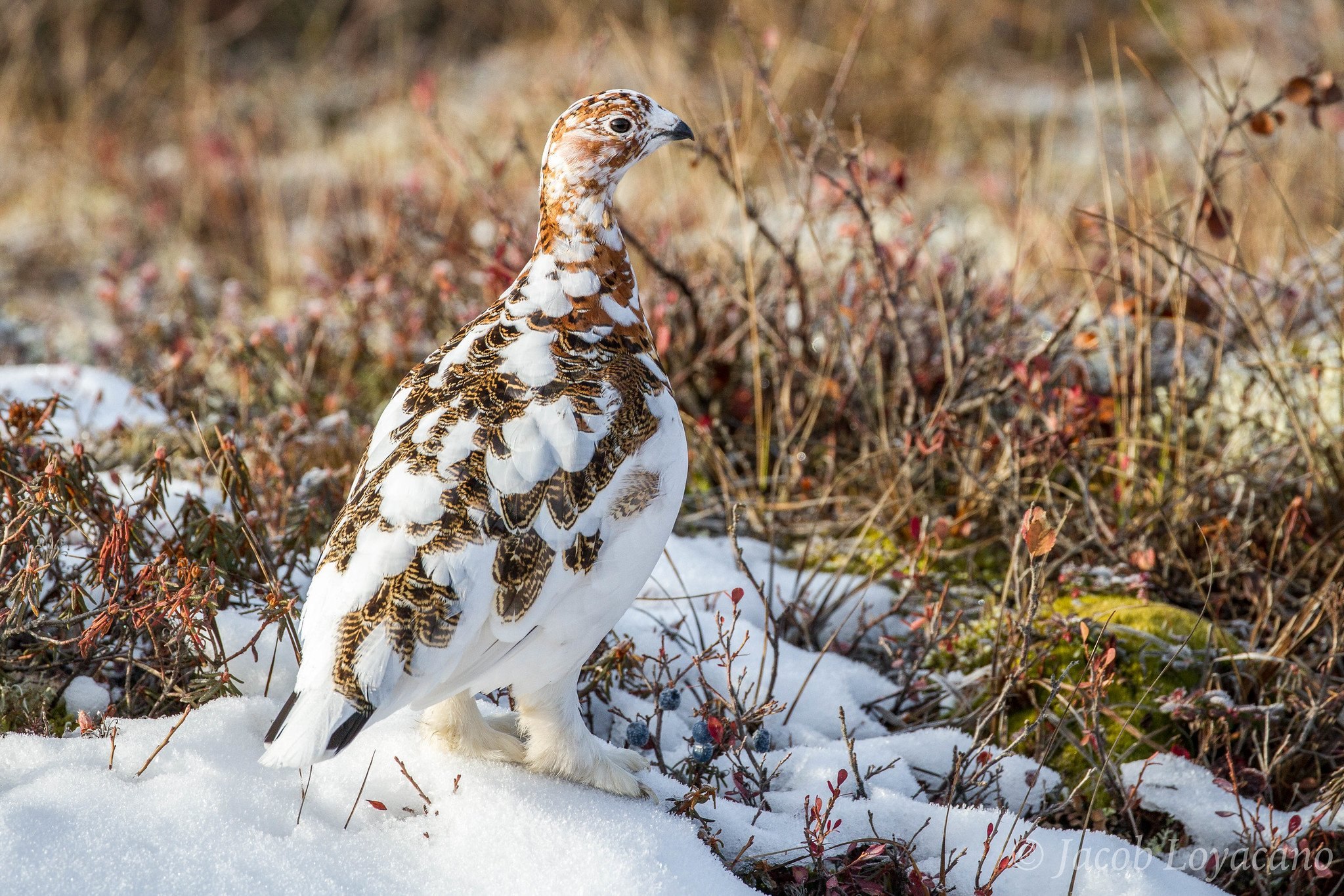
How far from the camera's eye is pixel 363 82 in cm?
754

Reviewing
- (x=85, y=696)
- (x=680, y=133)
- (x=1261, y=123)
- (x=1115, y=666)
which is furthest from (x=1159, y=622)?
(x=85, y=696)

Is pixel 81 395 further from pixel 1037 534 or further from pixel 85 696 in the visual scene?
pixel 1037 534

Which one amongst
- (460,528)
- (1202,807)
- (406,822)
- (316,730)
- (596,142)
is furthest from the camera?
(1202,807)

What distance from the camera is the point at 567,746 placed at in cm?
190

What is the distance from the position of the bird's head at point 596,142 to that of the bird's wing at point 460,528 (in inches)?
12.0

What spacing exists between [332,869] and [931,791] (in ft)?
3.77

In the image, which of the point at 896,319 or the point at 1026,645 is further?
the point at 896,319

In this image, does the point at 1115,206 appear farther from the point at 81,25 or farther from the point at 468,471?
the point at 81,25

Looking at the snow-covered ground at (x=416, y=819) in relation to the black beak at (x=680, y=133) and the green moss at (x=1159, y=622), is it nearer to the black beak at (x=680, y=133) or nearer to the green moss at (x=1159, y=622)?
the green moss at (x=1159, y=622)

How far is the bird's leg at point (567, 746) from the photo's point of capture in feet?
6.14

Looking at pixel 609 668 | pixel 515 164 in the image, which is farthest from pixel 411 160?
pixel 609 668

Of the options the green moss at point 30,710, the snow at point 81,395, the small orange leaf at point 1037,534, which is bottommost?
the green moss at point 30,710

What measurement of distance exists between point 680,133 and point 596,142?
0.19m

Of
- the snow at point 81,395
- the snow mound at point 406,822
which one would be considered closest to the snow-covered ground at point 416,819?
the snow mound at point 406,822
